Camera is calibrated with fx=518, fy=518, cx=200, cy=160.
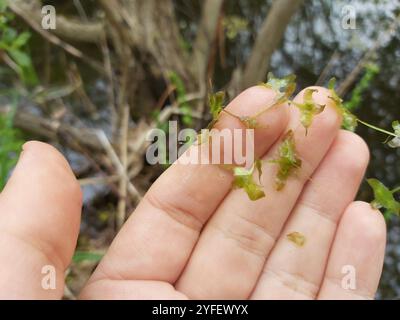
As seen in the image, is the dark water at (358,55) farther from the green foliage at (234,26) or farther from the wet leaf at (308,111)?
the wet leaf at (308,111)

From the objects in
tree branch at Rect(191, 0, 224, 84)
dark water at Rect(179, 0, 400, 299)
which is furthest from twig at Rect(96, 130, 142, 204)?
dark water at Rect(179, 0, 400, 299)

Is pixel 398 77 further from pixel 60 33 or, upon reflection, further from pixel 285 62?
pixel 60 33

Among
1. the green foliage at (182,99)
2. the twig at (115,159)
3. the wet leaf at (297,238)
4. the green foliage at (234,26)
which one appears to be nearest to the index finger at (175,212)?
the wet leaf at (297,238)

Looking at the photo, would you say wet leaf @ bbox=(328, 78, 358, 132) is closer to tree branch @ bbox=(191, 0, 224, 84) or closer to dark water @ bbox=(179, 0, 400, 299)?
dark water @ bbox=(179, 0, 400, 299)

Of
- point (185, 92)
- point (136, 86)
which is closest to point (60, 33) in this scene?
point (136, 86)

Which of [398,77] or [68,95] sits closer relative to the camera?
[398,77]

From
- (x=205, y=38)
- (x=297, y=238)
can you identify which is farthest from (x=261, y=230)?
(x=205, y=38)
